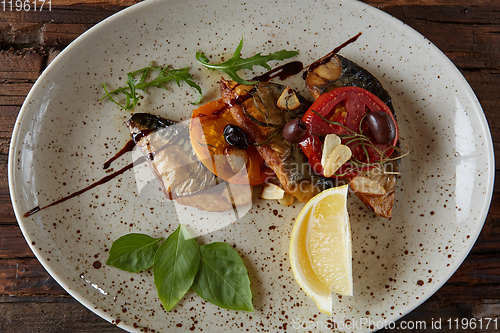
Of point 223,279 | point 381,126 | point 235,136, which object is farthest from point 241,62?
point 223,279

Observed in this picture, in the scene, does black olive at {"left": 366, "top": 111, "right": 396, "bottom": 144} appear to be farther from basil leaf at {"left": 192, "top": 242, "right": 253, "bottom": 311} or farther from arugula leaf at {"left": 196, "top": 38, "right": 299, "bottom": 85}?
basil leaf at {"left": 192, "top": 242, "right": 253, "bottom": 311}

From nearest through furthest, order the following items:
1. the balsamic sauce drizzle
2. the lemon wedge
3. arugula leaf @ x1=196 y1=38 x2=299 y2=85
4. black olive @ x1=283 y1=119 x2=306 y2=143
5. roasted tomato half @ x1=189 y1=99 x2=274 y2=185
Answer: black olive @ x1=283 y1=119 x2=306 y2=143, the lemon wedge, roasted tomato half @ x1=189 y1=99 x2=274 y2=185, arugula leaf @ x1=196 y1=38 x2=299 y2=85, the balsamic sauce drizzle

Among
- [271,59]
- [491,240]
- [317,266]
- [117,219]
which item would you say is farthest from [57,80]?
[491,240]

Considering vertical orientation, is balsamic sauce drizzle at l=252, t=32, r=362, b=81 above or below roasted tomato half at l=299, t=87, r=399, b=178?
above

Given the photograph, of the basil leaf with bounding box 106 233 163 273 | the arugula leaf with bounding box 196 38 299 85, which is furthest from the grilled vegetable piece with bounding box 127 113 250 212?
the arugula leaf with bounding box 196 38 299 85

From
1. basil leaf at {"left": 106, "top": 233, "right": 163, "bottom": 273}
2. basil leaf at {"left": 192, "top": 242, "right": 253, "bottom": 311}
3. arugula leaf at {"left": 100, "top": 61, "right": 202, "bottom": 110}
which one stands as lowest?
basil leaf at {"left": 192, "top": 242, "right": 253, "bottom": 311}

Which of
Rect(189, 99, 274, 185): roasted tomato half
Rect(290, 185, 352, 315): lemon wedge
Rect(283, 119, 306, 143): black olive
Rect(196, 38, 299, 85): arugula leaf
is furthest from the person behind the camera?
Rect(196, 38, 299, 85): arugula leaf
